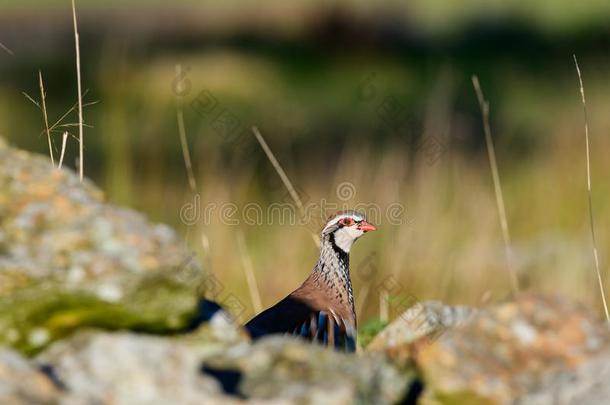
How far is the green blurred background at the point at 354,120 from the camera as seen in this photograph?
751 centimetres

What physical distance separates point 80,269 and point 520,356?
1003 mm

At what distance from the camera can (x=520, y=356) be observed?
2.54 m

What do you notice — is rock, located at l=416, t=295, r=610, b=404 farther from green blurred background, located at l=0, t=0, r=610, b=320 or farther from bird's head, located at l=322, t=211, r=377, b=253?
bird's head, located at l=322, t=211, r=377, b=253

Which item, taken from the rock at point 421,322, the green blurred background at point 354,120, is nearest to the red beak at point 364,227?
the green blurred background at point 354,120

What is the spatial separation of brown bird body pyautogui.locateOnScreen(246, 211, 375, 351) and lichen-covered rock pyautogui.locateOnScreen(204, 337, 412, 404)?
1.23 metres

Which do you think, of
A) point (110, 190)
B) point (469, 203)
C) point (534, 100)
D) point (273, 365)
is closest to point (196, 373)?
point (273, 365)

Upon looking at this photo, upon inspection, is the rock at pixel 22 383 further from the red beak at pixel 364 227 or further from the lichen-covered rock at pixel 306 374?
the red beak at pixel 364 227

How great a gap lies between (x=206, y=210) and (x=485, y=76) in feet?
35.0

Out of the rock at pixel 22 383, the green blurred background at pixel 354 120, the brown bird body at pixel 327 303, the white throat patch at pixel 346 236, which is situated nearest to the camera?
the rock at pixel 22 383

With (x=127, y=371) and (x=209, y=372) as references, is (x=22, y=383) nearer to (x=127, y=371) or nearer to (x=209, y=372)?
(x=127, y=371)

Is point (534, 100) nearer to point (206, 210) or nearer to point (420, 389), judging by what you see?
point (206, 210)

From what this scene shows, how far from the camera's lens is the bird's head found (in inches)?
204

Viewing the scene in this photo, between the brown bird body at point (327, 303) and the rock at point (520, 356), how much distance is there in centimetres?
117

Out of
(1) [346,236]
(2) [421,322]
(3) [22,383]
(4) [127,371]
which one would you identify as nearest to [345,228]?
(1) [346,236]
